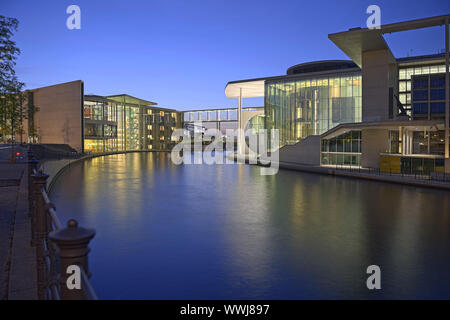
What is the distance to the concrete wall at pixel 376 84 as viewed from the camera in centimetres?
3866

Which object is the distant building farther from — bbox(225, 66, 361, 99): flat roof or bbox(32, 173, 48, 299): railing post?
bbox(32, 173, 48, 299): railing post

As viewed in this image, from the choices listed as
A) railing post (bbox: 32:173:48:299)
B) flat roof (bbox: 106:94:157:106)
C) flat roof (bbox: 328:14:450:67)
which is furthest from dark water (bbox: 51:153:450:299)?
flat roof (bbox: 106:94:157:106)

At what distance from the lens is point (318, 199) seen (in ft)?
67.3

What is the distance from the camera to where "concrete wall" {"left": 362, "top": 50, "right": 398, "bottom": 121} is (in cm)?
3866

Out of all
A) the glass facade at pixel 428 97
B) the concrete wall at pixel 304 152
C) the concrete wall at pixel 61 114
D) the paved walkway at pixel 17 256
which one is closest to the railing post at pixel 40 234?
the paved walkway at pixel 17 256

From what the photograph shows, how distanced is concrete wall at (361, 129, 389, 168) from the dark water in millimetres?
17523

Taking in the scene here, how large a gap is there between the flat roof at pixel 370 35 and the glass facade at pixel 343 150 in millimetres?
9868

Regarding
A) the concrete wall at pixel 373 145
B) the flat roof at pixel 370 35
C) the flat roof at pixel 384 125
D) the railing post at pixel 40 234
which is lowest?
the railing post at pixel 40 234

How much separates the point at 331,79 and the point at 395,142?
1300 centimetres

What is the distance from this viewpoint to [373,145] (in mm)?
39625

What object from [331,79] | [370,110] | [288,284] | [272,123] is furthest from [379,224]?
[272,123]

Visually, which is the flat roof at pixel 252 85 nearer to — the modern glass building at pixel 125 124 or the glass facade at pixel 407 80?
the glass facade at pixel 407 80

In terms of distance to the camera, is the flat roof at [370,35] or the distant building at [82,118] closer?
the flat roof at [370,35]
